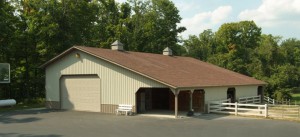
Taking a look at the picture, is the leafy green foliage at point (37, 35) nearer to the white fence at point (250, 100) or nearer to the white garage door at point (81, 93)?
the white garage door at point (81, 93)

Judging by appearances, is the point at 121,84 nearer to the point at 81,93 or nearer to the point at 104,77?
the point at 104,77

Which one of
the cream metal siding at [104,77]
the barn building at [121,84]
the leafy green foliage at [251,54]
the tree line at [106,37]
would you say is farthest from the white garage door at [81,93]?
the leafy green foliage at [251,54]

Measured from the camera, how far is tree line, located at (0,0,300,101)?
3691 cm

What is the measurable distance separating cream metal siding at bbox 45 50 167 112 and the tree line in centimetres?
814

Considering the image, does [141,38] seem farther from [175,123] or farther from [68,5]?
[175,123]

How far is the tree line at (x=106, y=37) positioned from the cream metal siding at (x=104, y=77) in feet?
26.7

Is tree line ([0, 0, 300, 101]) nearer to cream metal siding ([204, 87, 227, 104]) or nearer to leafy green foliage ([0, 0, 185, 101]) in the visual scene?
leafy green foliage ([0, 0, 185, 101])

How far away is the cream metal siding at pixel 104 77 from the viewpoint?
2353cm

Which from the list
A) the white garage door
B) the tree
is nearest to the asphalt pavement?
the white garage door

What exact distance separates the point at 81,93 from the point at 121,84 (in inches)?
165

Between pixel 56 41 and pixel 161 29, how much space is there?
21418 millimetres

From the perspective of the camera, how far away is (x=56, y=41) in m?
37.4

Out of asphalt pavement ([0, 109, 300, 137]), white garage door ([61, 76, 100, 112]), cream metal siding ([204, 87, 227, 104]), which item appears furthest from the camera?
white garage door ([61, 76, 100, 112])

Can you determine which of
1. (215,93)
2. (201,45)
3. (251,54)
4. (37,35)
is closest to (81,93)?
(215,93)
